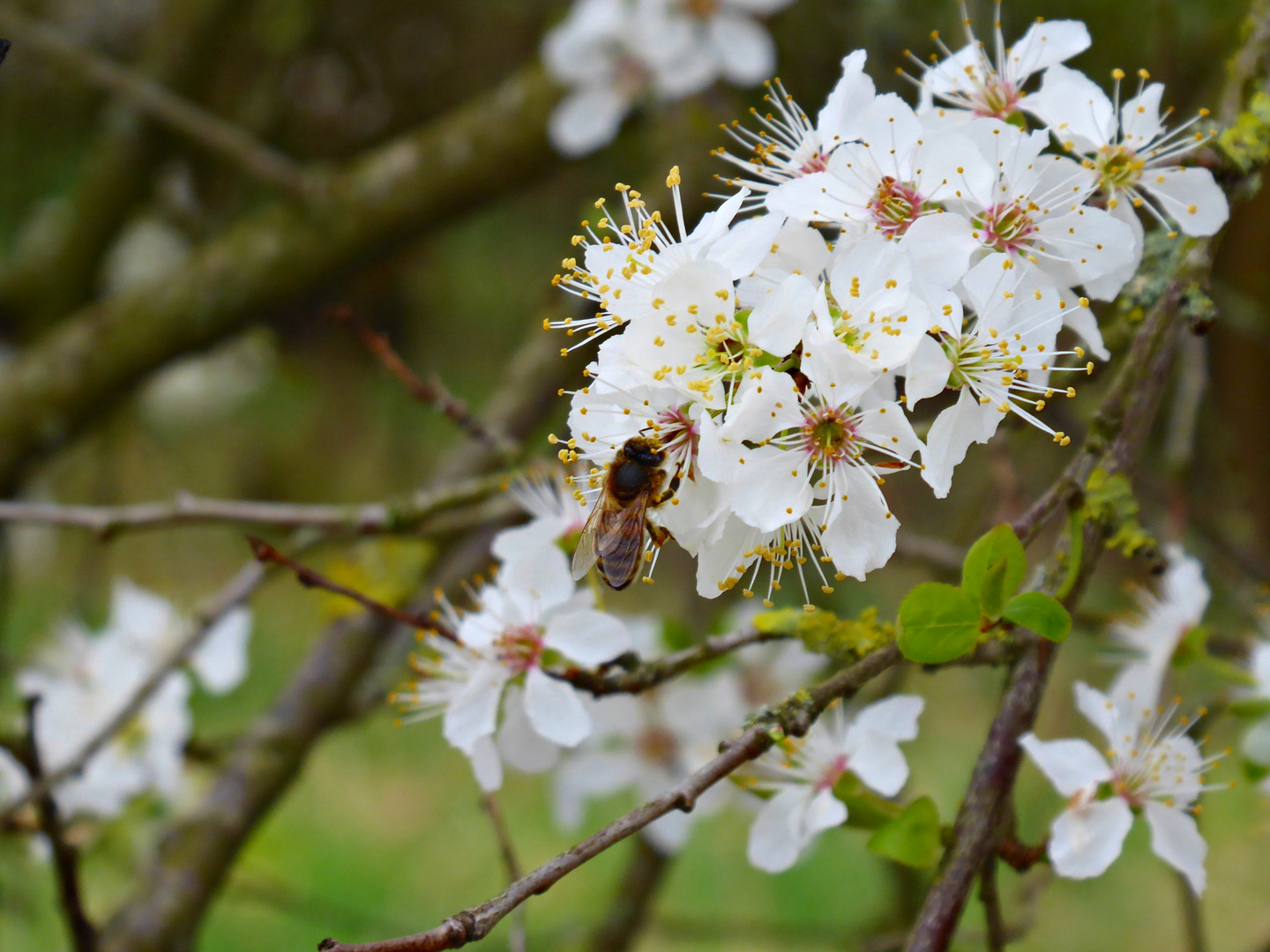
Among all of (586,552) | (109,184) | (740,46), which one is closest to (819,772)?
(586,552)

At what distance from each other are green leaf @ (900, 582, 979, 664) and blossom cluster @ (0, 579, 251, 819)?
2.34ft

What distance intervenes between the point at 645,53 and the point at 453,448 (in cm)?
60

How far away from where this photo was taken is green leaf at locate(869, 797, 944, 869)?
1.86 ft

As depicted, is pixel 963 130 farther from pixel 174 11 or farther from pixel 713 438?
pixel 174 11

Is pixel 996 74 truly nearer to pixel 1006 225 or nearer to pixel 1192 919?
pixel 1006 225

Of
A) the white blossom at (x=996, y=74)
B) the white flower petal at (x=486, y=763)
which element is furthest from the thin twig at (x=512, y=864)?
the white blossom at (x=996, y=74)

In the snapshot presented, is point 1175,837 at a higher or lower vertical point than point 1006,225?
lower

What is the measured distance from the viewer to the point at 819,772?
0.69m

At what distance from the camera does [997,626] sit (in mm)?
542

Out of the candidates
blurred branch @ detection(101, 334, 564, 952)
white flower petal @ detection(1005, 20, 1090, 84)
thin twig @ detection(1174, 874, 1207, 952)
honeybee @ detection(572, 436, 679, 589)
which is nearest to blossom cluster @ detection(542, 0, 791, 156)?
blurred branch @ detection(101, 334, 564, 952)

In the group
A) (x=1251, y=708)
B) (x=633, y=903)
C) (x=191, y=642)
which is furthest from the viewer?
(x=633, y=903)

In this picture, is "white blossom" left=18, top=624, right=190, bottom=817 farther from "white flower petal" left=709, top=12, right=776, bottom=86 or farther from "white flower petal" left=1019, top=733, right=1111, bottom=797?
"white flower petal" left=709, top=12, right=776, bottom=86

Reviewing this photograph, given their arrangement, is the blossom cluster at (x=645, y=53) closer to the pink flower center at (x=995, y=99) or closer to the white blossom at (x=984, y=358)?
the pink flower center at (x=995, y=99)

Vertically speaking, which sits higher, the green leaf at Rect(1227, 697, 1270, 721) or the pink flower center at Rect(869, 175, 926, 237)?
the pink flower center at Rect(869, 175, 926, 237)
